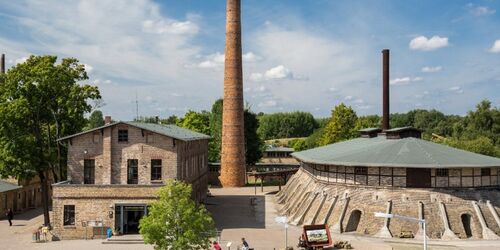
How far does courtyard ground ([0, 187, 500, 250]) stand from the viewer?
2781 cm

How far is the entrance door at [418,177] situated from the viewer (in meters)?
31.7

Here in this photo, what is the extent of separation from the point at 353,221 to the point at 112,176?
16.6 m

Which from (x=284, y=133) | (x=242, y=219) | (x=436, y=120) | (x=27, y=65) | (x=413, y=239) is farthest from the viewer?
(x=284, y=133)

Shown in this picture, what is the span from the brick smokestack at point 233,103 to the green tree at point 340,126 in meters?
18.3

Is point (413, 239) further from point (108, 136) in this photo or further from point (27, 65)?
point (27, 65)

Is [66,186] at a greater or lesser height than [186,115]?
lesser

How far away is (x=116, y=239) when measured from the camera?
97.0ft

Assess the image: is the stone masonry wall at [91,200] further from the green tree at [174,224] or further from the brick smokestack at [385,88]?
the brick smokestack at [385,88]

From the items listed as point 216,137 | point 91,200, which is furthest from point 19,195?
point 216,137

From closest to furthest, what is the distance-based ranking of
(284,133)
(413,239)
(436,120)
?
1. (413,239)
2. (436,120)
3. (284,133)

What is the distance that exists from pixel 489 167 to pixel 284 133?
129 metres

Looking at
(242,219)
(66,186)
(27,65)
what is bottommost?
(242,219)

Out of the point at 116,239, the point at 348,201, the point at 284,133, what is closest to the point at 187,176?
the point at 116,239

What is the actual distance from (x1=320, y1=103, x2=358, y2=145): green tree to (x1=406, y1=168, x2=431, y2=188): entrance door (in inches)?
1564
